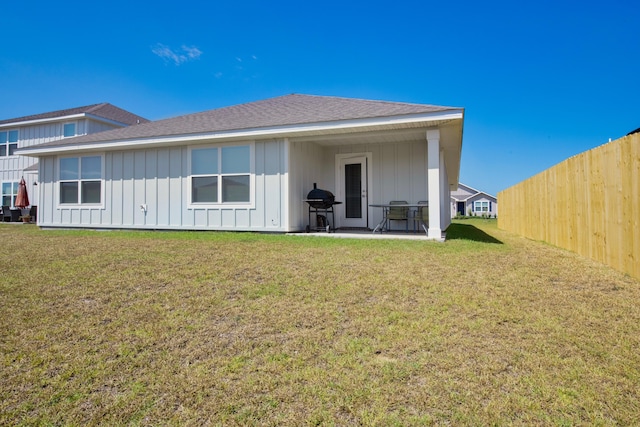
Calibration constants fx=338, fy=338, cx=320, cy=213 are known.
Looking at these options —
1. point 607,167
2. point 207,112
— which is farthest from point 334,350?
point 207,112

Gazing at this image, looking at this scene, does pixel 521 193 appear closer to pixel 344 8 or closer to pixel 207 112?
pixel 344 8

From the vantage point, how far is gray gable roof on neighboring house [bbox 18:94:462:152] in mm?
8070

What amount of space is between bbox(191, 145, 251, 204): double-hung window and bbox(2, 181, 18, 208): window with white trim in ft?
53.8

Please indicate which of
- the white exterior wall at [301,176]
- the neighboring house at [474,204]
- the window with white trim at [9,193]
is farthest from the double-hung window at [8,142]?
the neighboring house at [474,204]

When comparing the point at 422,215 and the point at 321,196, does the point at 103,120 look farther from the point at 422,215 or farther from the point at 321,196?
the point at 422,215

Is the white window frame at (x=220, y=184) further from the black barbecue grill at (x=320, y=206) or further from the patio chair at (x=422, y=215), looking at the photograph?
the patio chair at (x=422, y=215)

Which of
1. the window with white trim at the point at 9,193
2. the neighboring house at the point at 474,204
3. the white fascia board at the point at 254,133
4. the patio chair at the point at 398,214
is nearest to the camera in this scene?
the white fascia board at the point at 254,133

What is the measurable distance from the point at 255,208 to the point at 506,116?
63.4 ft

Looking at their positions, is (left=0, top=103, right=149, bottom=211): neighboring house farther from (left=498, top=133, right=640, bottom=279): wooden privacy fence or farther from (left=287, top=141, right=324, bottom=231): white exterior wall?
(left=498, top=133, right=640, bottom=279): wooden privacy fence

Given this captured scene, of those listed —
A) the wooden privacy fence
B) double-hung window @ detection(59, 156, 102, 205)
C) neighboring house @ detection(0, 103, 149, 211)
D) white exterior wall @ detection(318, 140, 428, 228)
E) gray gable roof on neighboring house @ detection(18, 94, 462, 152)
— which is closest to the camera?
the wooden privacy fence

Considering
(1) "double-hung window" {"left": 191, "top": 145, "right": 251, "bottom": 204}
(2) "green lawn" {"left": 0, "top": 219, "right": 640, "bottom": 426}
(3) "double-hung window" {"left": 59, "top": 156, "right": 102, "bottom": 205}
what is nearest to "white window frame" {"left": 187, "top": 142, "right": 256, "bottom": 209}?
(1) "double-hung window" {"left": 191, "top": 145, "right": 251, "bottom": 204}

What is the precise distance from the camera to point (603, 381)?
1.98 m

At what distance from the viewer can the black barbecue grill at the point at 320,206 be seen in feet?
29.2

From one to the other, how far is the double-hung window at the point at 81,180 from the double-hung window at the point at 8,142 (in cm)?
1253
